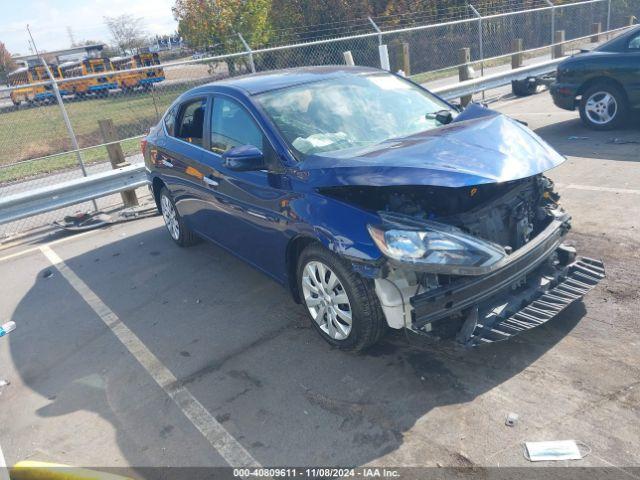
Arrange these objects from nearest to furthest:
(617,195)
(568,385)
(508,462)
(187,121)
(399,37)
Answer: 1. (508,462)
2. (568,385)
3. (187,121)
4. (617,195)
5. (399,37)

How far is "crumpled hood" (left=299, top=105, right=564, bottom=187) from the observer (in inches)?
136

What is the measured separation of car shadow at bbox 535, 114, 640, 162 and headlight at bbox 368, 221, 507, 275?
5.00 meters

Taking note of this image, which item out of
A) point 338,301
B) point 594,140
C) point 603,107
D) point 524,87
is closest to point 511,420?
point 338,301

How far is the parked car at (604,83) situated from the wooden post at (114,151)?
6.93m

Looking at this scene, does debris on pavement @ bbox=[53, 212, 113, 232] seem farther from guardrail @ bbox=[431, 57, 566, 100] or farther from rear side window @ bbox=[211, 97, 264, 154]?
guardrail @ bbox=[431, 57, 566, 100]

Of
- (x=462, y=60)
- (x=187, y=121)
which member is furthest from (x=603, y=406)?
(x=462, y=60)

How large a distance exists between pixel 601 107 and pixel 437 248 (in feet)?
23.1

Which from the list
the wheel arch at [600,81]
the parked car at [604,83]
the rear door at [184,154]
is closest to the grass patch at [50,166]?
the rear door at [184,154]

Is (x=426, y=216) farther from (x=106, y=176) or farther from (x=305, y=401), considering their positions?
(x=106, y=176)

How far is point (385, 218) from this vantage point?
3.45 metres

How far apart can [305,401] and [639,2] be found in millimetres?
25885

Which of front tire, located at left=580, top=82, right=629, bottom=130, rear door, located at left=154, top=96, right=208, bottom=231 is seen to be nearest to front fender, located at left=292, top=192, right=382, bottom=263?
rear door, located at left=154, top=96, right=208, bottom=231

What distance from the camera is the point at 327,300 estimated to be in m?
3.87

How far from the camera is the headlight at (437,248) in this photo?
10.6 ft
